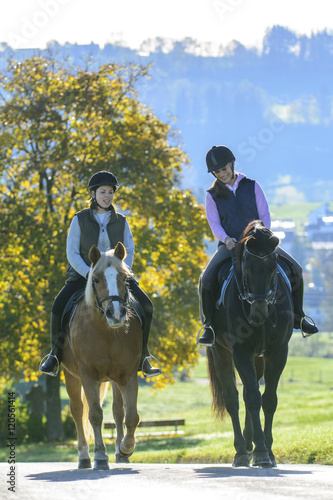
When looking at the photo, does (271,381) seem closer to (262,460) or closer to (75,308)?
(262,460)

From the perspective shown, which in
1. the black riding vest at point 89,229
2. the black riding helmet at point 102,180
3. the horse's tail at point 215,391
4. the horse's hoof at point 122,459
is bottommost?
the horse's hoof at point 122,459

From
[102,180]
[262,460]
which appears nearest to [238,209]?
[102,180]

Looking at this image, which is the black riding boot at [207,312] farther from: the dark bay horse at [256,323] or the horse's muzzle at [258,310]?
the horse's muzzle at [258,310]

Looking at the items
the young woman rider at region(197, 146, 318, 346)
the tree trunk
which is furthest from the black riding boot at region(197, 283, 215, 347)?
the tree trunk

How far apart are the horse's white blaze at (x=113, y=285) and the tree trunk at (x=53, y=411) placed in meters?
24.5

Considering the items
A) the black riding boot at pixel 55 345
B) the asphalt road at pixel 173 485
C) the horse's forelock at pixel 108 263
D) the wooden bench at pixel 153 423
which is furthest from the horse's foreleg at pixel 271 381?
the wooden bench at pixel 153 423

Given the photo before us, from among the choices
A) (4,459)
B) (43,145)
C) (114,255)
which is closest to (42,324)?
(4,459)

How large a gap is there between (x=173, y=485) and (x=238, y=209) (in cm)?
482

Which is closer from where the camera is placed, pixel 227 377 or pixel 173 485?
pixel 173 485

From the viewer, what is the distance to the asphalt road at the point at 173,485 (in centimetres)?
669

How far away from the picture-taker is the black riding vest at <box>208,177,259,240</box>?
38.1 ft

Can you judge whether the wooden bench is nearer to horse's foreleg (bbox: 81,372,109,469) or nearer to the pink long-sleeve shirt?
the pink long-sleeve shirt

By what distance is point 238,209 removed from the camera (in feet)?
38.2

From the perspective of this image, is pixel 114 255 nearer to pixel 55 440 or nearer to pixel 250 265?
pixel 250 265
